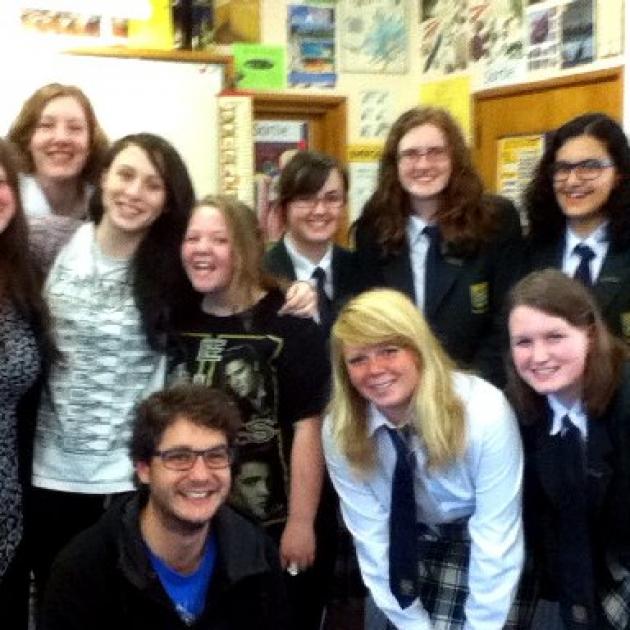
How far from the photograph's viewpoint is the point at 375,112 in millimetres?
4602

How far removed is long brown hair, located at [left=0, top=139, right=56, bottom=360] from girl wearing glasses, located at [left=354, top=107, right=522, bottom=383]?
83 cm

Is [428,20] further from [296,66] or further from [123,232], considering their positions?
[123,232]

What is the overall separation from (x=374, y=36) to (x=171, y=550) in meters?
3.33

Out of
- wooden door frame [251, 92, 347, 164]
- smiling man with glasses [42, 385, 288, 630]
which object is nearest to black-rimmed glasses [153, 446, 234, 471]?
smiling man with glasses [42, 385, 288, 630]

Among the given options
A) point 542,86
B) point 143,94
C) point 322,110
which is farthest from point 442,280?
point 322,110

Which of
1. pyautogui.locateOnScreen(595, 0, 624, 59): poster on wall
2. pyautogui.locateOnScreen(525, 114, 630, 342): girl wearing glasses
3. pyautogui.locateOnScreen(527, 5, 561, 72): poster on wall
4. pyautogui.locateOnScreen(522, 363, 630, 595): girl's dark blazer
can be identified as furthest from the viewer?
pyautogui.locateOnScreen(527, 5, 561, 72): poster on wall

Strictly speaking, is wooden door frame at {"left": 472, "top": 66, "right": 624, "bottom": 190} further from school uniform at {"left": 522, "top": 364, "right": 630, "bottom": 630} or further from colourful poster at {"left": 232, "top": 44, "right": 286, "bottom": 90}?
school uniform at {"left": 522, "top": 364, "right": 630, "bottom": 630}

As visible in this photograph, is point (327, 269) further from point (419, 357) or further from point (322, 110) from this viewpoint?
point (322, 110)

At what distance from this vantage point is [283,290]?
2.23 meters

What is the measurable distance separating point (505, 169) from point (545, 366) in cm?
224

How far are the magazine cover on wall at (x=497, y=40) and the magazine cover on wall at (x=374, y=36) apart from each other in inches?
18.3

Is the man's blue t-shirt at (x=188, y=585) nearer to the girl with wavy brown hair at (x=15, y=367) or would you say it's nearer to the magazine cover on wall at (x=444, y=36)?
the girl with wavy brown hair at (x=15, y=367)

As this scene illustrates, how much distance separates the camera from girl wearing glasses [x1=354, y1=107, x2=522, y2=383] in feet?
8.17

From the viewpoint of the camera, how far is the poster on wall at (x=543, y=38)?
3.78 meters
